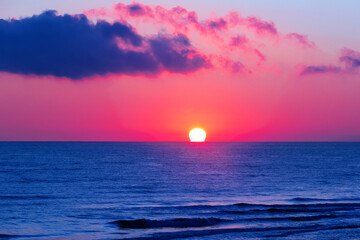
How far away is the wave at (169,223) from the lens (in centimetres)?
3625

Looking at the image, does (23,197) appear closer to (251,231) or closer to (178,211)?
(178,211)

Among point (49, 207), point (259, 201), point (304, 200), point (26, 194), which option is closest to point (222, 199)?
point (259, 201)

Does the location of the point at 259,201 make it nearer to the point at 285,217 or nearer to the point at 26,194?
the point at 285,217

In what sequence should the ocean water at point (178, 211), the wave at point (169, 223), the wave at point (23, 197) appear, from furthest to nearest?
the wave at point (23, 197) → the wave at point (169, 223) → the ocean water at point (178, 211)

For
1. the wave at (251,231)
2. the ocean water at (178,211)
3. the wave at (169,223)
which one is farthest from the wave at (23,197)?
the wave at (251,231)

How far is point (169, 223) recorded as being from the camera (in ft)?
122

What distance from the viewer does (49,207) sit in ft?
145

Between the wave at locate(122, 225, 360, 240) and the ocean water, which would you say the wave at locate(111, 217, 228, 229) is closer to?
the ocean water

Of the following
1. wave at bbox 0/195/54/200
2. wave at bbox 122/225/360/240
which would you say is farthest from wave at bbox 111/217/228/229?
wave at bbox 0/195/54/200

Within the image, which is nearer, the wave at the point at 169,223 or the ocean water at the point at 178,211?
the ocean water at the point at 178,211

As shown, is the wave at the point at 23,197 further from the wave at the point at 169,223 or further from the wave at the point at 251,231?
the wave at the point at 251,231

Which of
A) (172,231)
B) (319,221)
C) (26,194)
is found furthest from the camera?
(26,194)

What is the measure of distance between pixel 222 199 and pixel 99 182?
977 inches

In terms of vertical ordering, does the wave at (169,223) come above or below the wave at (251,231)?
above
